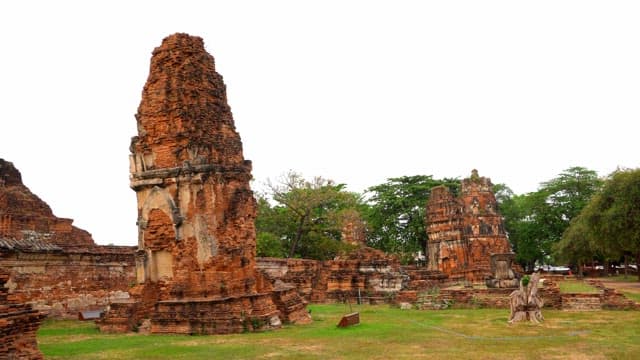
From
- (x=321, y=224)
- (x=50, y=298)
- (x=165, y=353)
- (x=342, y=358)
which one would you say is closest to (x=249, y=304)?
(x=165, y=353)

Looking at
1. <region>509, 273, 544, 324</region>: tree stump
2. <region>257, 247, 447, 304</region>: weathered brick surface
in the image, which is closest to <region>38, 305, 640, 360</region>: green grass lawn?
<region>509, 273, 544, 324</region>: tree stump

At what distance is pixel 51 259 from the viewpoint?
18.5 meters

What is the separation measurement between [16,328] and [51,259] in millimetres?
11232

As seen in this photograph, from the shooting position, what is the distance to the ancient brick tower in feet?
110

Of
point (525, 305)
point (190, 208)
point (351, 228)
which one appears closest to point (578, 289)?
point (525, 305)

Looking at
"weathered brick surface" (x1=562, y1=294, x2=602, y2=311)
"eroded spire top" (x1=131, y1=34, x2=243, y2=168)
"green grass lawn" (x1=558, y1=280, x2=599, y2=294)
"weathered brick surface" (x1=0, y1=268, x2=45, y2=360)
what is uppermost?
"eroded spire top" (x1=131, y1=34, x2=243, y2=168)

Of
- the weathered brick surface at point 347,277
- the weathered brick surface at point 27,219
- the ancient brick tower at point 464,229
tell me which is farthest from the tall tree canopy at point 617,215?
the weathered brick surface at point 27,219

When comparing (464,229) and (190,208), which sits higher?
(190,208)

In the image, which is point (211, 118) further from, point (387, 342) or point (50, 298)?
point (50, 298)

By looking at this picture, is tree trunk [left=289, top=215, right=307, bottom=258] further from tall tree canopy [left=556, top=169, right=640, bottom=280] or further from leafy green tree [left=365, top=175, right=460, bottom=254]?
tall tree canopy [left=556, top=169, right=640, bottom=280]

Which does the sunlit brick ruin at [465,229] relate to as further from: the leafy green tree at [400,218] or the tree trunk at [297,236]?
the leafy green tree at [400,218]

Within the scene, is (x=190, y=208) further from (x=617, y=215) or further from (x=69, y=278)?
(x=617, y=215)

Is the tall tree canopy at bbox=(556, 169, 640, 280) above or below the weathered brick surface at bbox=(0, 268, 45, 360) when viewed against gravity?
above

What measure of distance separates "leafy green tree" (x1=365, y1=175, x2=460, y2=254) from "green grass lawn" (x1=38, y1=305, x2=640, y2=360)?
3072 centimetres
